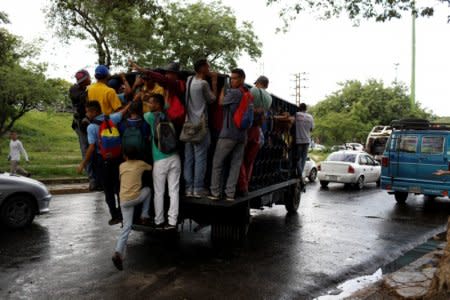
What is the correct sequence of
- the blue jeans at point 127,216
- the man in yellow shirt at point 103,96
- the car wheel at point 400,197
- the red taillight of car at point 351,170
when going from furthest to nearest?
1. the red taillight of car at point 351,170
2. the car wheel at point 400,197
3. the man in yellow shirt at point 103,96
4. the blue jeans at point 127,216

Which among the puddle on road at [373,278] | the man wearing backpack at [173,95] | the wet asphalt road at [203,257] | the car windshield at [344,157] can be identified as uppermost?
the man wearing backpack at [173,95]

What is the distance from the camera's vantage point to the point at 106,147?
17.7 feet

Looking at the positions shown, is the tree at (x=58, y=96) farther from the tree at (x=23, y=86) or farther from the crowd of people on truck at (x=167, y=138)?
the crowd of people on truck at (x=167, y=138)

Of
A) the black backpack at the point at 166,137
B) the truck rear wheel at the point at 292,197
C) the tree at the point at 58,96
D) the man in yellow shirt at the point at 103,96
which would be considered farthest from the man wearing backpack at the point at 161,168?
the tree at the point at 58,96

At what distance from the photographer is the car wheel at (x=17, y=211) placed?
24.7ft

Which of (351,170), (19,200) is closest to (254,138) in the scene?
(19,200)

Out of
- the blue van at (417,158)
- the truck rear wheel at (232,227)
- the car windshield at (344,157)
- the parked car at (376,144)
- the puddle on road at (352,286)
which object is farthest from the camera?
the parked car at (376,144)

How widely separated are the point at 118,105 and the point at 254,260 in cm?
296

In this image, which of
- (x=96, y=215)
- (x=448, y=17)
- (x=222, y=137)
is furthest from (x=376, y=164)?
(x=222, y=137)

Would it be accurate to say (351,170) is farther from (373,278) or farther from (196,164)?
(196,164)

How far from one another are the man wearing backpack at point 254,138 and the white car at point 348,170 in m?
10.5

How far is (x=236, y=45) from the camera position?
846 inches

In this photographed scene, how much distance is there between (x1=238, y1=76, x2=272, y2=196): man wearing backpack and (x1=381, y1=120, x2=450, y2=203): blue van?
690cm

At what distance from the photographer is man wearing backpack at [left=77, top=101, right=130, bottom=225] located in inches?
213
